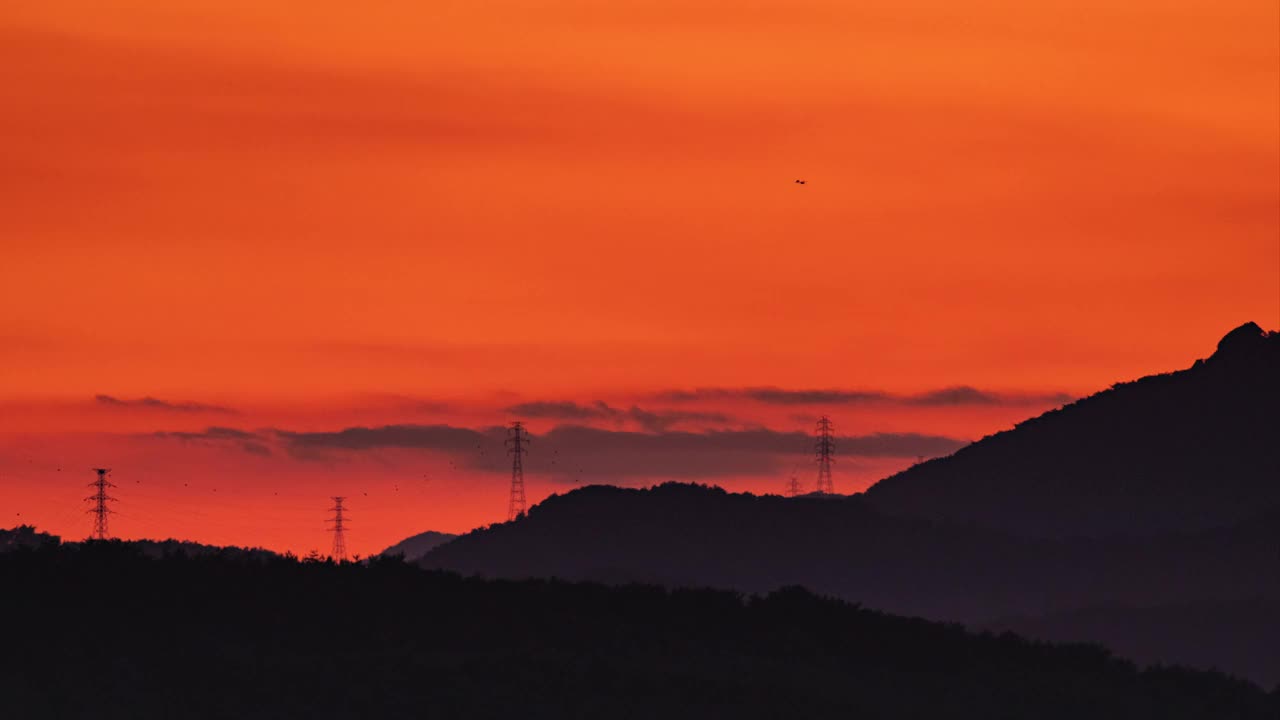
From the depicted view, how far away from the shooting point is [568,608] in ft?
375

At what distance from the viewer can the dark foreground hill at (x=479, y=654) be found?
95.4 meters

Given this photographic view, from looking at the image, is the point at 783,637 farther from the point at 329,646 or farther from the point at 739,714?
the point at 329,646

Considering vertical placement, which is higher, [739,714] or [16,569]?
[16,569]

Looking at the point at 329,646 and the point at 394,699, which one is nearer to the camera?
the point at 394,699

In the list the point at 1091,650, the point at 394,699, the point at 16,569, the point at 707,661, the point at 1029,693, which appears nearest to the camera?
the point at 394,699

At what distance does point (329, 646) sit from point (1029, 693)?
103 feet

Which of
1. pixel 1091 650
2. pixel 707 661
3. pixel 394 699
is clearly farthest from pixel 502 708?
pixel 1091 650

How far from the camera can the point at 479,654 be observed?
4119 inches

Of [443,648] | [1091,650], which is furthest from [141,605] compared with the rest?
[1091,650]

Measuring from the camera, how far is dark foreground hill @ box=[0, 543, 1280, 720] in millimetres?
95438

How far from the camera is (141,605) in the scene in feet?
337

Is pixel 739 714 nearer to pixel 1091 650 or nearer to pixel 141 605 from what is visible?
pixel 141 605

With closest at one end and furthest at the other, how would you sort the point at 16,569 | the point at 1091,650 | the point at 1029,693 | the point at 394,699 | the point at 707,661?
the point at 394,699, the point at 16,569, the point at 707,661, the point at 1029,693, the point at 1091,650

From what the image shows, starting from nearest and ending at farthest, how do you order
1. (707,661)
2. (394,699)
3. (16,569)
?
(394,699) < (16,569) < (707,661)
